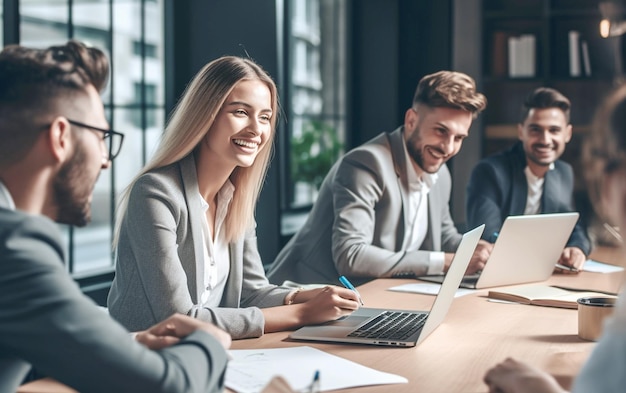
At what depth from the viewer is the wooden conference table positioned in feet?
5.13

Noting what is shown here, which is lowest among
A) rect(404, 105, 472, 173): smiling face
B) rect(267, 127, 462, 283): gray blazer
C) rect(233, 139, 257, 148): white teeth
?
rect(267, 127, 462, 283): gray blazer

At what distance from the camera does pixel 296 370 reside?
1562 mm

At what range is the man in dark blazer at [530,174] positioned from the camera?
12.8 feet

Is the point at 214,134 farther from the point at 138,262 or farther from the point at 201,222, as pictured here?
the point at 138,262

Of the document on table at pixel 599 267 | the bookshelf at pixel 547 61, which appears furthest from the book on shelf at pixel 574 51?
the document on table at pixel 599 267

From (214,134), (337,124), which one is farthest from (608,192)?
(337,124)

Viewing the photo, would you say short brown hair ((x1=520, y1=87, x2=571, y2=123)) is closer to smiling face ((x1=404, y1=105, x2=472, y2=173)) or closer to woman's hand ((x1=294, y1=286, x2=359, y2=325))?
smiling face ((x1=404, y1=105, x2=472, y2=173))

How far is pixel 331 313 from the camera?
6.55ft

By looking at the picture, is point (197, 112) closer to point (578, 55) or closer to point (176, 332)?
point (176, 332)

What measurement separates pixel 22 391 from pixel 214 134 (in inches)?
38.7

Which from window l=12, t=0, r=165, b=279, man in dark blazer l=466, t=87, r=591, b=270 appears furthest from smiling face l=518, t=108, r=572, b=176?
window l=12, t=0, r=165, b=279

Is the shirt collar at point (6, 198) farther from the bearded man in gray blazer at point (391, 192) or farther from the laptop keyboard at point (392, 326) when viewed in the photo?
the bearded man in gray blazer at point (391, 192)

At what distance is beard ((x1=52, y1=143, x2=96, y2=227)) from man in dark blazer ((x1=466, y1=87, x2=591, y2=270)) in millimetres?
2682

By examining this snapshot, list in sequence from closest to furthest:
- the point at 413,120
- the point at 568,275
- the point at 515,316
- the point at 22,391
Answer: the point at 22,391
the point at 515,316
the point at 568,275
the point at 413,120
